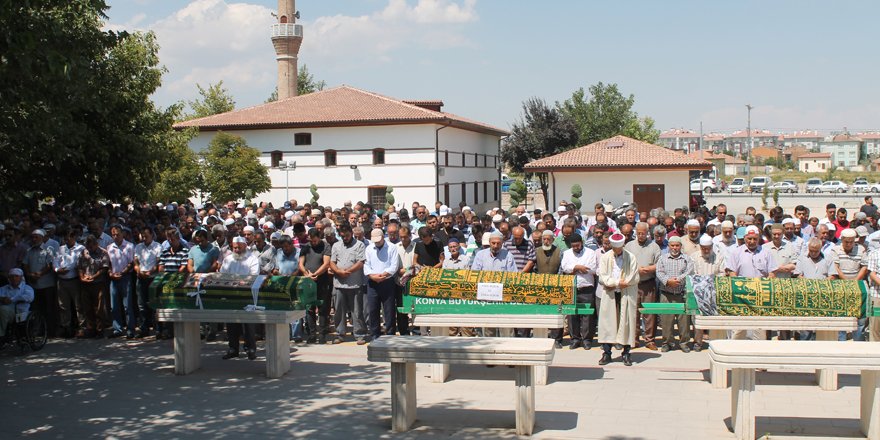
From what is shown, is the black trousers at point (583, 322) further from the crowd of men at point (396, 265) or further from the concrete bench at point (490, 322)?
the concrete bench at point (490, 322)

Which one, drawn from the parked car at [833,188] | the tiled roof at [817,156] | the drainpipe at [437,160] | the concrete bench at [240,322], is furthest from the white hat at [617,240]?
the tiled roof at [817,156]

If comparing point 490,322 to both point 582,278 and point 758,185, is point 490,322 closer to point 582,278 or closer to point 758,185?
point 582,278

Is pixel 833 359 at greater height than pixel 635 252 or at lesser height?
lesser

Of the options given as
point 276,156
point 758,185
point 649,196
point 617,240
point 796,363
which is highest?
point 758,185

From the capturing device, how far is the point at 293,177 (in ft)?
146

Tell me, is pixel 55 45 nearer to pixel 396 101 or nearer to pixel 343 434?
pixel 343 434

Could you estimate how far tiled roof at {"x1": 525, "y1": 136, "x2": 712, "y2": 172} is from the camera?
3991cm

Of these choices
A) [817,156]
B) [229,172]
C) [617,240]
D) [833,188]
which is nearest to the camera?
[617,240]

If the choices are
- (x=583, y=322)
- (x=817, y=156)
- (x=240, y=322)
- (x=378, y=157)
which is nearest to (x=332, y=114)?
(x=378, y=157)

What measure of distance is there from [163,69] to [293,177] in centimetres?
2349

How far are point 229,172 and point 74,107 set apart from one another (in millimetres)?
19646

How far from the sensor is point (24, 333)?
11.4 meters

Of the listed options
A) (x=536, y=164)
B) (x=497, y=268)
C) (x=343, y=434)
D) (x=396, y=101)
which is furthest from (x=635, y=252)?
(x=396, y=101)

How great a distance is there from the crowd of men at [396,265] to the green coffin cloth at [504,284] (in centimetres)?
81
